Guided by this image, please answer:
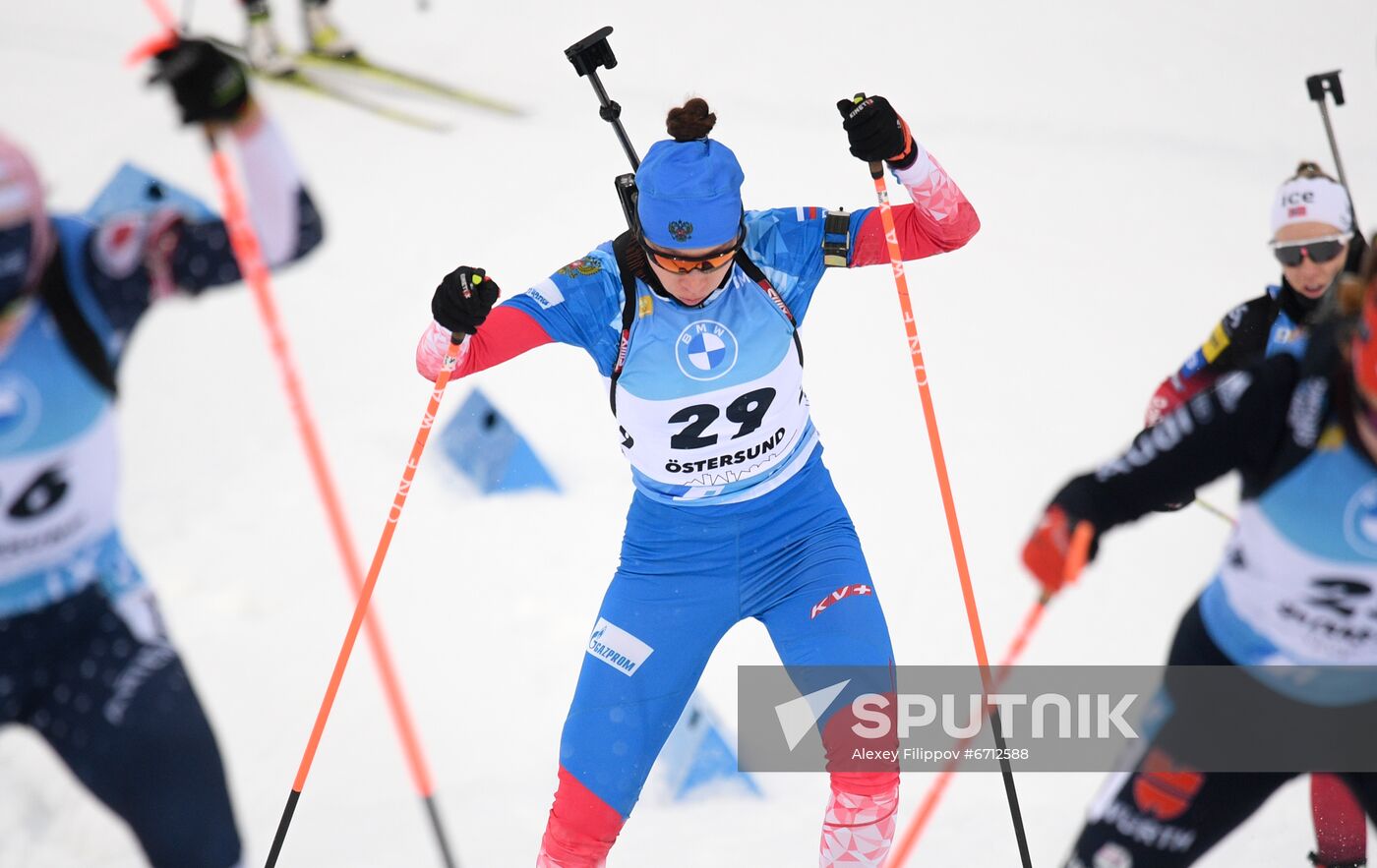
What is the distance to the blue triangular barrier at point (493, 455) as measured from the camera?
542cm

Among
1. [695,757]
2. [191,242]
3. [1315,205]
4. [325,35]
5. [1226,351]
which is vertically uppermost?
[191,242]

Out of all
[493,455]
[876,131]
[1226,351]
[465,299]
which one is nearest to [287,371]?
[465,299]

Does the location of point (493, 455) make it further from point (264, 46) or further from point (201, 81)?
point (264, 46)

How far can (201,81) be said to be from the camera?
2.02 m

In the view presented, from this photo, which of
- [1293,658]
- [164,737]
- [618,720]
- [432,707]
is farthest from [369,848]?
[1293,658]

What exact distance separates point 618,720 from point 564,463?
282 cm

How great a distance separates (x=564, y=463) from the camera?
5766 mm

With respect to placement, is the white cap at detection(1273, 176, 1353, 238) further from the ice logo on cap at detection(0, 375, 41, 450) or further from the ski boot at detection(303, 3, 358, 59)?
the ski boot at detection(303, 3, 358, 59)

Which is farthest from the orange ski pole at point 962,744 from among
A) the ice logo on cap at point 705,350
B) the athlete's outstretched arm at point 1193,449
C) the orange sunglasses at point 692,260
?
the orange sunglasses at point 692,260

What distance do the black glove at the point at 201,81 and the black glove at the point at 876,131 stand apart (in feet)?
4.64

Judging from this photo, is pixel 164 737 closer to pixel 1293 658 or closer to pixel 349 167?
pixel 1293 658

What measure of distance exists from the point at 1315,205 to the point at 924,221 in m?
0.92

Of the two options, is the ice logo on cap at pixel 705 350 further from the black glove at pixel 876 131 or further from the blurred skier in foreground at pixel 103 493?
the blurred skier in foreground at pixel 103 493

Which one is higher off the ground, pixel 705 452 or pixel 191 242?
pixel 191 242
